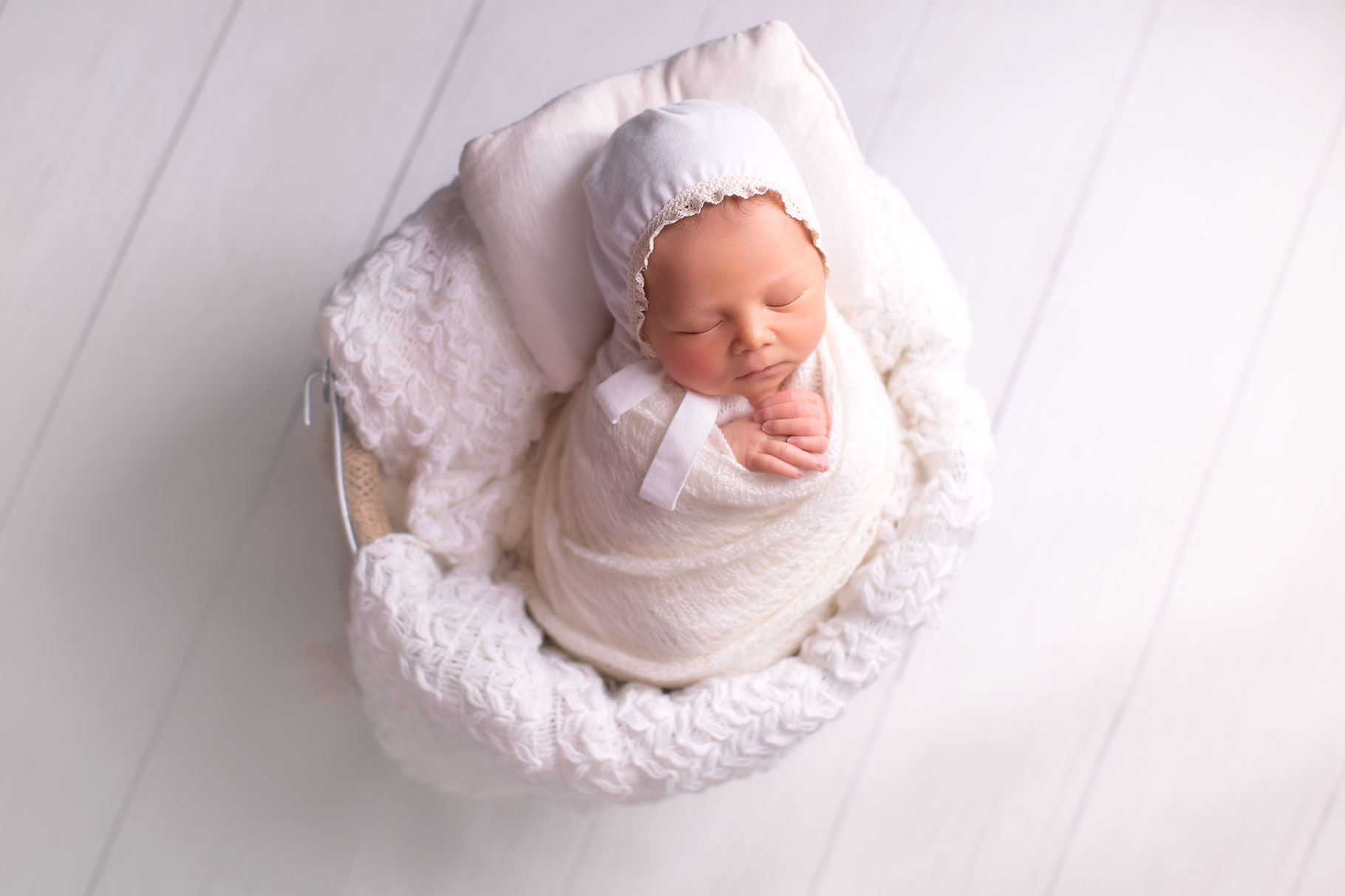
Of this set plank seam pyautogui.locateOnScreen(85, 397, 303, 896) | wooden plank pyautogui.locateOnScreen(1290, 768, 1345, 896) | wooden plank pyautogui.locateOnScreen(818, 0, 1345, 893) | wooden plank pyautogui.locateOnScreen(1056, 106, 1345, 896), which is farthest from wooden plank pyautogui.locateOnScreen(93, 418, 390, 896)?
wooden plank pyautogui.locateOnScreen(1290, 768, 1345, 896)

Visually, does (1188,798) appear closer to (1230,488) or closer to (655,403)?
(1230,488)

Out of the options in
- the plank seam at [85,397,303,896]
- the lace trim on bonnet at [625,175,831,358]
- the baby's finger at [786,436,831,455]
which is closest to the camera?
the lace trim on bonnet at [625,175,831,358]

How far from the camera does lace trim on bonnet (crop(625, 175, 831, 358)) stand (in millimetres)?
848

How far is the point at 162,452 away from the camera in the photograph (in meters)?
1.34

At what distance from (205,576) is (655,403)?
79 cm

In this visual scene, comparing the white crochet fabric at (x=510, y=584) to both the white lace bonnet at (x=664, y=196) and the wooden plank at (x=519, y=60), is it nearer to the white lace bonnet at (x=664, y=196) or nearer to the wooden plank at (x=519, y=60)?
the white lace bonnet at (x=664, y=196)

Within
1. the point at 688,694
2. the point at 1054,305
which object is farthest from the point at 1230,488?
the point at 688,694

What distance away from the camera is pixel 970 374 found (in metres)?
1.41

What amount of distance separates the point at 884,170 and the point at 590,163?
1.95ft

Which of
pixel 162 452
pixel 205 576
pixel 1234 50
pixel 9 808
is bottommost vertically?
pixel 9 808

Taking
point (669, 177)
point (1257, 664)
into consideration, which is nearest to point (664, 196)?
point (669, 177)

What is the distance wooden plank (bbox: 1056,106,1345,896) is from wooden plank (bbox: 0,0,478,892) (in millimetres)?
1349

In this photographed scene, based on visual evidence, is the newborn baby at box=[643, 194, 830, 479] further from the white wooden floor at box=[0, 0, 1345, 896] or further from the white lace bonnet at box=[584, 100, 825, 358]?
the white wooden floor at box=[0, 0, 1345, 896]

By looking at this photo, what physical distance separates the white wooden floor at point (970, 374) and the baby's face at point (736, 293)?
595 millimetres
